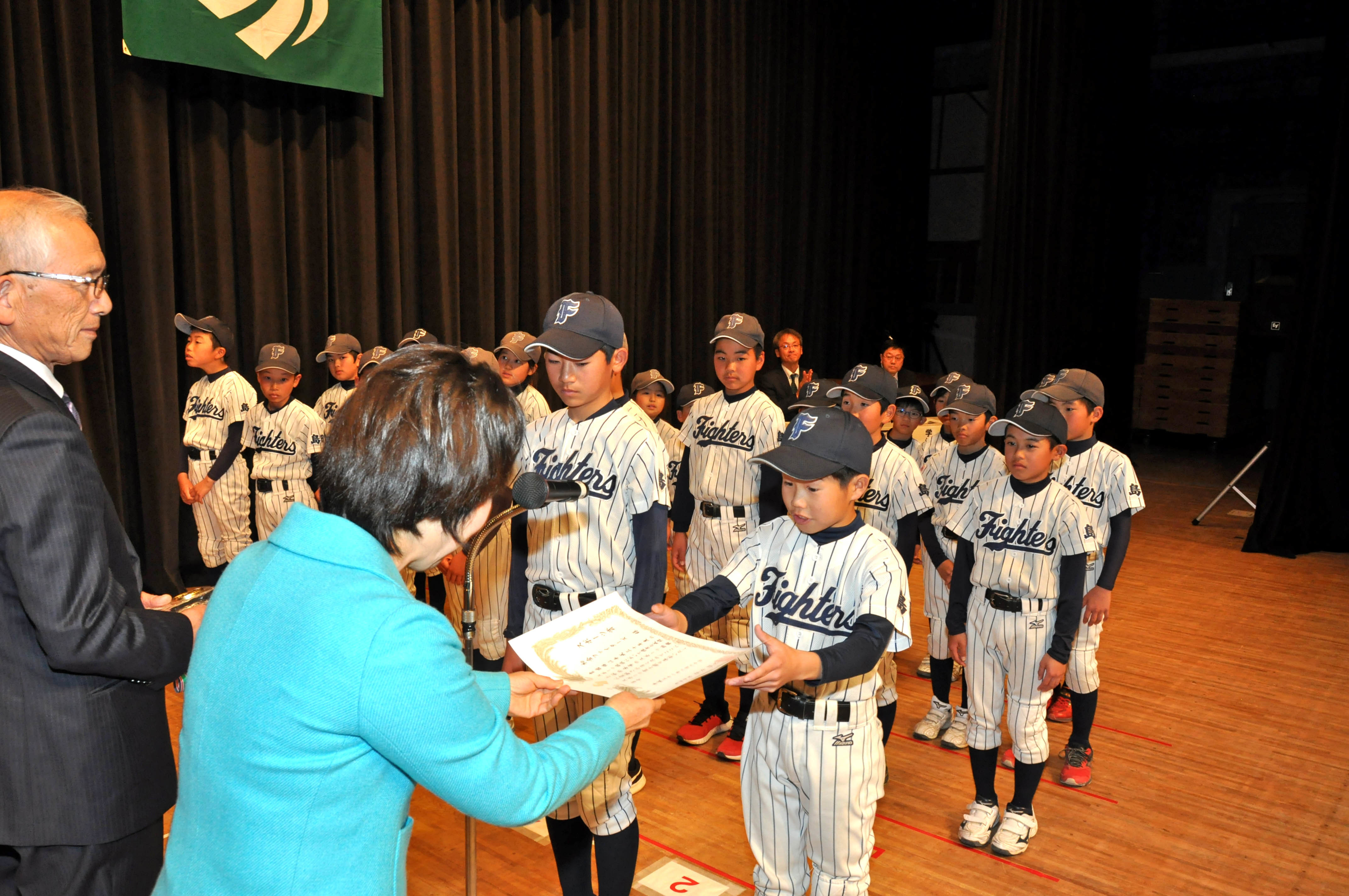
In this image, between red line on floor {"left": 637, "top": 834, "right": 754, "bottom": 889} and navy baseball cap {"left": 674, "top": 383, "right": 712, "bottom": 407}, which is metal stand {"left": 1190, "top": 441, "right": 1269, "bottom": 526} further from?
red line on floor {"left": 637, "top": 834, "right": 754, "bottom": 889}

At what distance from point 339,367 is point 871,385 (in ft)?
11.9

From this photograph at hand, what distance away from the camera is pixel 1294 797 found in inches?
156

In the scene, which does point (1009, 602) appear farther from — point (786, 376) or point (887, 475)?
point (786, 376)

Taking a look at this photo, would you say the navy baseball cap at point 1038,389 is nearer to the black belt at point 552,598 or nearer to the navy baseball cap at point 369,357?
the black belt at point 552,598

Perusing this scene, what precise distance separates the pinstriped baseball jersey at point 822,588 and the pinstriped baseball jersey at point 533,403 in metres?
2.88

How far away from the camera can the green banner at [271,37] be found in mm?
5891

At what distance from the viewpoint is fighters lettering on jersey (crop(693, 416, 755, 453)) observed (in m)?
4.75

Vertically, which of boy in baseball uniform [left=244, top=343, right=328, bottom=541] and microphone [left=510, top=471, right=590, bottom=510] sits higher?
microphone [left=510, top=471, right=590, bottom=510]

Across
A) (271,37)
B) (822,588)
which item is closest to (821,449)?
(822,588)

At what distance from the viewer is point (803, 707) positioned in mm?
2543

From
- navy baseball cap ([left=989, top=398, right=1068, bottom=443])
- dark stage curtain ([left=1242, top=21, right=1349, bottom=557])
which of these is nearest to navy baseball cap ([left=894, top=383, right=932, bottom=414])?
navy baseball cap ([left=989, top=398, right=1068, bottom=443])

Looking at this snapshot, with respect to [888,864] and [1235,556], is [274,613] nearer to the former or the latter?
[888,864]

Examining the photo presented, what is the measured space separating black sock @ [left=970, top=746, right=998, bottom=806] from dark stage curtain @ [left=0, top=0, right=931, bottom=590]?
5.36 metres

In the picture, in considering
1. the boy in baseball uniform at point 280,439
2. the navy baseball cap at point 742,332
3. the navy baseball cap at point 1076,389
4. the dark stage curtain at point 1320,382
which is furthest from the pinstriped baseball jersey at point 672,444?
the dark stage curtain at point 1320,382
